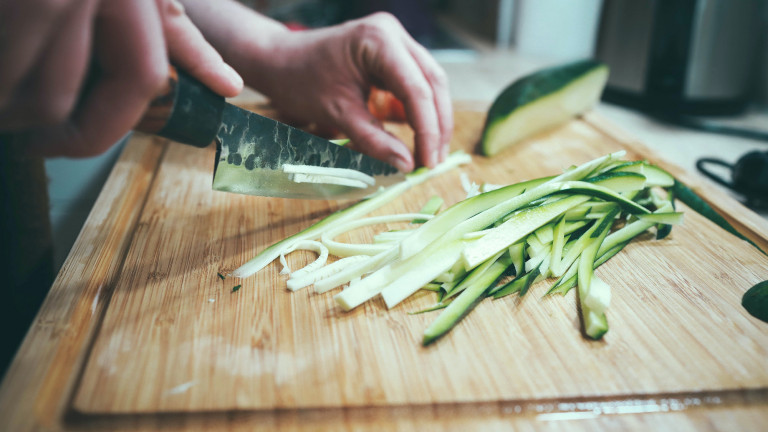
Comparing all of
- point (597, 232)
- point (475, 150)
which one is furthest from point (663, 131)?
point (597, 232)

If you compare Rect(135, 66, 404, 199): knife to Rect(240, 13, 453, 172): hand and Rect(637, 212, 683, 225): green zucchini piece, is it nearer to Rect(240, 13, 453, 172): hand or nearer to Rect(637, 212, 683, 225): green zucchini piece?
Rect(240, 13, 453, 172): hand

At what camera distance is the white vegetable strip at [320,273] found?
39.9 inches

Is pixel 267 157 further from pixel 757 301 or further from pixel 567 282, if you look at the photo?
pixel 757 301

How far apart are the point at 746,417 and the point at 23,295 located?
4.44ft

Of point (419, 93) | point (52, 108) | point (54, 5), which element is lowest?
point (419, 93)

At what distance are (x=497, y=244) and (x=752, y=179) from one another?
0.85m

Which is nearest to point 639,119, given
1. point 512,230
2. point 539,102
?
point 539,102

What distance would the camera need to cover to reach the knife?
2.93 ft

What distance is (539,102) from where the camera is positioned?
1.75m

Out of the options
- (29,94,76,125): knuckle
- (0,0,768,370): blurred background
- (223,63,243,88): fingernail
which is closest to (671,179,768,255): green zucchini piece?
(0,0,768,370): blurred background

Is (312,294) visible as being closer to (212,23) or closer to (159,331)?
(159,331)

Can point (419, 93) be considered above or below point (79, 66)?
below

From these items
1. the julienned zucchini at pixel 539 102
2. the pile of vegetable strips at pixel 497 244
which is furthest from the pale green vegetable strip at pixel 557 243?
the julienned zucchini at pixel 539 102

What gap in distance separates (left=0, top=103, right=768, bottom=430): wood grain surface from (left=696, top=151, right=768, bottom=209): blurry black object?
0.29 metres
